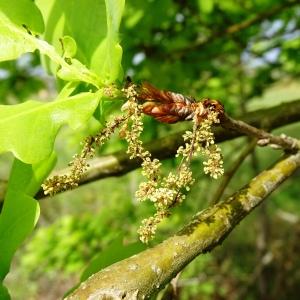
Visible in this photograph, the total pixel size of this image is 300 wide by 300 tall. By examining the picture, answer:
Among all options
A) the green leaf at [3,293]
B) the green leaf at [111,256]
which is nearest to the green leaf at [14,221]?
the green leaf at [3,293]

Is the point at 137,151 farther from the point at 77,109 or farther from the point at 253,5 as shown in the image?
the point at 253,5

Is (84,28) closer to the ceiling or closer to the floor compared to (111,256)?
closer to the ceiling

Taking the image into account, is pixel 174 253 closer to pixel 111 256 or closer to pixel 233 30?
pixel 111 256

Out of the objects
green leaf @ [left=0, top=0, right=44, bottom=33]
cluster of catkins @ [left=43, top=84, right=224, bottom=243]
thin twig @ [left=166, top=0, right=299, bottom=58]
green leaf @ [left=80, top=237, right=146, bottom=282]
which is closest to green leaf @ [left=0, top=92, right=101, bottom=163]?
cluster of catkins @ [left=43, top=84, right=224, bottom=243]

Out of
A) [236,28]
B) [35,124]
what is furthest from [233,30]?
[35,124]

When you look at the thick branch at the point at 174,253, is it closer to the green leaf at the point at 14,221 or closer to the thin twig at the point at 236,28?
the green leaf at the point at 14,221

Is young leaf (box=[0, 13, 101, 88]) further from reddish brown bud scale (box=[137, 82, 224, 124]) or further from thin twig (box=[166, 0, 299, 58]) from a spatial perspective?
thin twig (box=[166, 0, 299, 58])

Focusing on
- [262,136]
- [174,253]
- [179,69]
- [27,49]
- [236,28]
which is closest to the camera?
[174,253]
